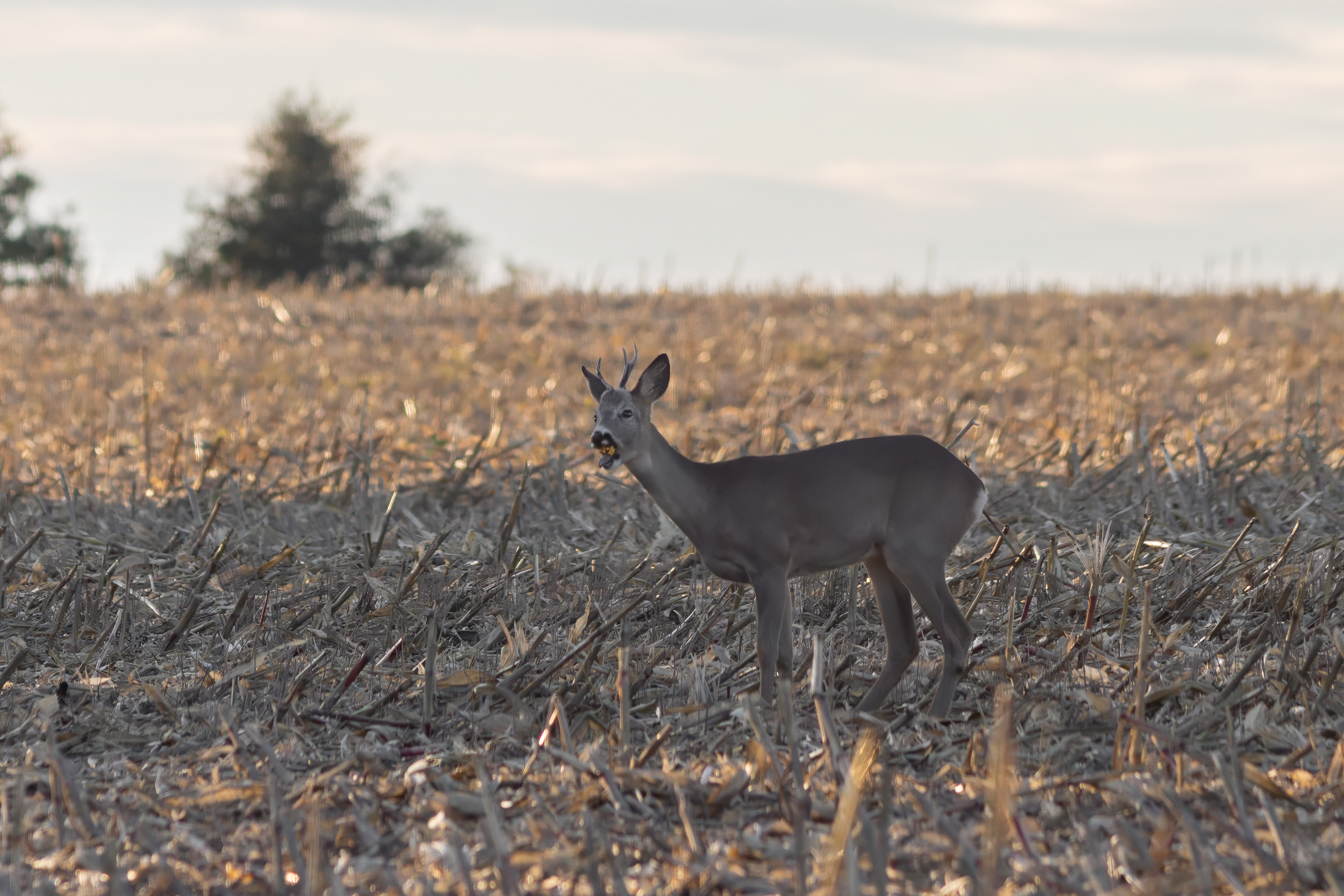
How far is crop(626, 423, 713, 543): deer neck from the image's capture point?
5.38 metres

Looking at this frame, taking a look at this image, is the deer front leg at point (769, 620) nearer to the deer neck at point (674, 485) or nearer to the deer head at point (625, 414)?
the deer neck at point (674, 485)

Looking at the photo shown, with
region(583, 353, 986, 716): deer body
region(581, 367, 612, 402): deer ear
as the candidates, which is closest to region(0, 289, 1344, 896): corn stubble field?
region(583, 353, 986, 716): deer body

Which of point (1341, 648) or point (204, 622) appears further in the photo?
point (204, 622)

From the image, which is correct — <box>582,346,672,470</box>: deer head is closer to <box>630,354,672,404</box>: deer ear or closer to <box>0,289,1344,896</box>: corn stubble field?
<box>630,354,672,404</box>: deer ear

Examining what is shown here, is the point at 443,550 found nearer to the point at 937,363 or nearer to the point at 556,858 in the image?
the point at 556,858

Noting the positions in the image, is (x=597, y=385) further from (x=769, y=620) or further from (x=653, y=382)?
(x=769, y=620)

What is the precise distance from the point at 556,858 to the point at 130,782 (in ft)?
5.87

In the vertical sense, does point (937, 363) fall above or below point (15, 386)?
above

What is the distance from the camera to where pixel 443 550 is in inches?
304

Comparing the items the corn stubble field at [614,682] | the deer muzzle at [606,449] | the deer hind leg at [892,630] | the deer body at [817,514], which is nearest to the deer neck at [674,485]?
the deer body at [817,514]

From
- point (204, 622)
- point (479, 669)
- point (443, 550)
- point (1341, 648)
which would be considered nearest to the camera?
point (1341, 648)

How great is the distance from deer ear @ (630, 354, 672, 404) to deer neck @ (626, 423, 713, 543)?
0.16m

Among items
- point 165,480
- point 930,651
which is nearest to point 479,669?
point 930,651

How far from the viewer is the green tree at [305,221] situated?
136 ft
